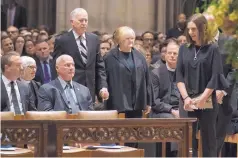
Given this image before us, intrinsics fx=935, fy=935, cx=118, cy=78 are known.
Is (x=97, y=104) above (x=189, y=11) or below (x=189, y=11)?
below

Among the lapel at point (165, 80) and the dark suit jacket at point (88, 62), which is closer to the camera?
the dark suit jacket at point (88, 62)

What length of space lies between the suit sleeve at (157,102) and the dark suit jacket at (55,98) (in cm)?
143

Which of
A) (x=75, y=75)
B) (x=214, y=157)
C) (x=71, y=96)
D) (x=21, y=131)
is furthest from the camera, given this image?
(x=75, y=75)

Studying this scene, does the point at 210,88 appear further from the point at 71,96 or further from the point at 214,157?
the point at 71,96

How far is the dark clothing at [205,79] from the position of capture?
10719 millimetres

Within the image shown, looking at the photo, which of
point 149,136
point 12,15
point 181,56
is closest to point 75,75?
point 181,56

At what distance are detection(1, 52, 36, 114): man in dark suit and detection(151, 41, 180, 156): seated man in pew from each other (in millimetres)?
2138

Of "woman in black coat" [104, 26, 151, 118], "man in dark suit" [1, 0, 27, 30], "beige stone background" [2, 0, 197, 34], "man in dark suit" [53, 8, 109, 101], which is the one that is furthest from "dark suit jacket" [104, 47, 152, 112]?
"man in dark suit" [1, 0, 27, 30]

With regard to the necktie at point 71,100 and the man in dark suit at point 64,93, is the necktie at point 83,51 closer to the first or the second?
the man in dark suit at point 64,93

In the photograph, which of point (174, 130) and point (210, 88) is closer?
point (174, 130)

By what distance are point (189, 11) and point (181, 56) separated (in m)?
12.0

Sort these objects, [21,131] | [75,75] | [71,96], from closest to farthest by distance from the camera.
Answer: [21,131] → [71,96] → [75,75]

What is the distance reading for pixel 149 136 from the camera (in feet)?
31.8

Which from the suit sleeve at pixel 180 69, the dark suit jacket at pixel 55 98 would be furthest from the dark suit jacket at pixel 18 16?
the suit sleeve at pixel 180 69
